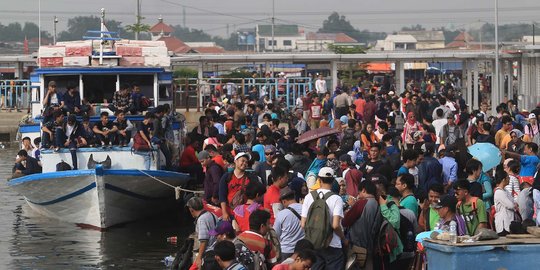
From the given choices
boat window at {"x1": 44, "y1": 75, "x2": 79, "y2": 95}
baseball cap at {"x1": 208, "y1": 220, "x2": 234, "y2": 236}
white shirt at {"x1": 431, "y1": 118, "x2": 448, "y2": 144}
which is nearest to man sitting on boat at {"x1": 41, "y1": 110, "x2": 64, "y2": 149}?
boat window at {"x1": 44, "y1": 75, "x2": 79, "y2": 95}

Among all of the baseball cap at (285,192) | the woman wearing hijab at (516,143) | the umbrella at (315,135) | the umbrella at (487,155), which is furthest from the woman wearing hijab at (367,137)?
the baseball cap at (285,192)

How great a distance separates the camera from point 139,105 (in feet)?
88.5

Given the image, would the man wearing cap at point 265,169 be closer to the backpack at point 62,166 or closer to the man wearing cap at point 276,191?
the man wearing cap at point 276,191

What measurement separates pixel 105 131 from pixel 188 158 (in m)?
2.23

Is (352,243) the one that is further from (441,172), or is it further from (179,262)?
(441,172)

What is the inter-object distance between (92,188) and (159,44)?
5.99 meters

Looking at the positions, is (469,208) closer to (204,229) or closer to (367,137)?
(204,229)

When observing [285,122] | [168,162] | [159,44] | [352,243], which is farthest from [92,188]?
[285,122]

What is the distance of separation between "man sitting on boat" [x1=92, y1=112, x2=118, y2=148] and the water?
1.69m

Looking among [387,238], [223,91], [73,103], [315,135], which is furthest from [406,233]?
[223,91]

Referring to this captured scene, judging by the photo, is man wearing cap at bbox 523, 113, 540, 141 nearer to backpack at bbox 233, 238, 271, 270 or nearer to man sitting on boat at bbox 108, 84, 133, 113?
man sitting on boat at bbox 108, 84, 133, 113

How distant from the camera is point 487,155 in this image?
760 inches

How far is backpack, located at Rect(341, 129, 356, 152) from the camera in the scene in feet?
74.7

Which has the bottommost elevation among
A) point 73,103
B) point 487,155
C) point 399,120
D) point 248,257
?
point 248,257
